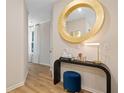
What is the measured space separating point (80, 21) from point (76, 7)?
41 centimetres

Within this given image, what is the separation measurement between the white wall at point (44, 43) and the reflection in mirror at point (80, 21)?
320cm

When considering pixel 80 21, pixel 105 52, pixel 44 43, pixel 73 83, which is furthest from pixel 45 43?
pixel 105 52

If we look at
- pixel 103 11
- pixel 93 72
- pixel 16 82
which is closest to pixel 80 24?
pixel 103 11

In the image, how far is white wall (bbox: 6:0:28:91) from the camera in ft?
8.81

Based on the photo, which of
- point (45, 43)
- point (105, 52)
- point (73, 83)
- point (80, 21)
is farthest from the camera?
point (45, 43)

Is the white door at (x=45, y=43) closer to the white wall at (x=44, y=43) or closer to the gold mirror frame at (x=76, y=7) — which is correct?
the white wall at (x=44, y=43)

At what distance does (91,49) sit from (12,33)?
6.87 feet

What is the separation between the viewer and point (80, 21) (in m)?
2.92

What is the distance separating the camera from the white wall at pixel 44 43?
20.3 ft

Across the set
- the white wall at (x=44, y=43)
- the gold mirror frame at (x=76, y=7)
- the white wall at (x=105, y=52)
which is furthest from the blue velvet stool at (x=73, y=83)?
the white wall at (x=44, y=43)

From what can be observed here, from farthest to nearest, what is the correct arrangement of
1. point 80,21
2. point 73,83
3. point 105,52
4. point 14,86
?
1. point 80,21
2. point 14,86
3. point 73,83
4. point 105,52

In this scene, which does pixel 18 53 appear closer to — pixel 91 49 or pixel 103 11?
pixel 91 49

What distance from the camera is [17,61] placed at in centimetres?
290

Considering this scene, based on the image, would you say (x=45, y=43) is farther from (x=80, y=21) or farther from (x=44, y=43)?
(x=80, y=21)
